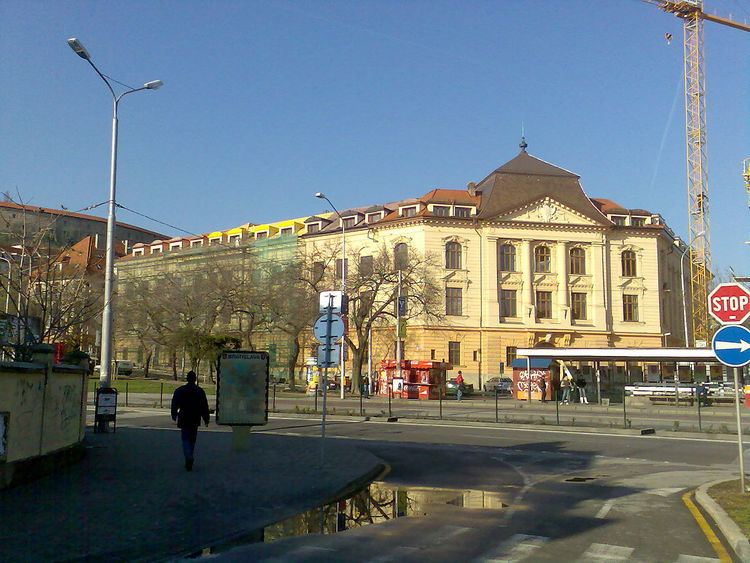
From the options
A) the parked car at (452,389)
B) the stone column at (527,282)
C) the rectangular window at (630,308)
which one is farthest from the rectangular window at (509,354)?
the rectangular window at (630,308)

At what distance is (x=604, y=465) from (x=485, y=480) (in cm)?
399

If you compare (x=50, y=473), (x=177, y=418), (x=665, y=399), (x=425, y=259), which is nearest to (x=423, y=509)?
(x=177, y=418)

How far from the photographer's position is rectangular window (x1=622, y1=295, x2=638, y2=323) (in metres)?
71.2

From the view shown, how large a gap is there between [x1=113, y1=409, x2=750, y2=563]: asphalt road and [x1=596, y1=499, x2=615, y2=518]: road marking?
0.05 ft

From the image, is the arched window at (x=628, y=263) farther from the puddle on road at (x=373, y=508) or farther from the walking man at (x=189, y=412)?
the walking man at (x=189, y=412)

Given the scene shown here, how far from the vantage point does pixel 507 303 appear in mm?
69000

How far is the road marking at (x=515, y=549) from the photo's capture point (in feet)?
25.0

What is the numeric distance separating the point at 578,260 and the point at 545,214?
225 inches

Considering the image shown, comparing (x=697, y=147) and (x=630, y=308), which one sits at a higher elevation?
(x=697, y=147)

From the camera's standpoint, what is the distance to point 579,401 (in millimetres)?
45406

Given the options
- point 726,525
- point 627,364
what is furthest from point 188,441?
point 627,364

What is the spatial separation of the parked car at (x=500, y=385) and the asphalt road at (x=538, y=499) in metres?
36.3

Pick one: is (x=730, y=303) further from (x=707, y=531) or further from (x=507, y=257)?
(x=507, y=257)

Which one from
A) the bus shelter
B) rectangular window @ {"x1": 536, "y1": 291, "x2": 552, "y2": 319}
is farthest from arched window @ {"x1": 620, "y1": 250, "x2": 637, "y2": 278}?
the bus shelter
